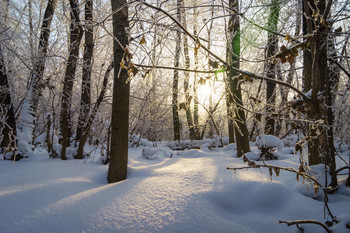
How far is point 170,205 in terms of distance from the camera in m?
1.87

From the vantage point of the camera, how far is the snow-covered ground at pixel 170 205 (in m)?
1.62

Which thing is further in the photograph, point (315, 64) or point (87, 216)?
point (315, 64)

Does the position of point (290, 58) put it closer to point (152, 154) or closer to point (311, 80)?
point (311, 80)

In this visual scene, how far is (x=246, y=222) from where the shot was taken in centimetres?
175

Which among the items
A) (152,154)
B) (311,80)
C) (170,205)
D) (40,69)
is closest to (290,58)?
(311,80)

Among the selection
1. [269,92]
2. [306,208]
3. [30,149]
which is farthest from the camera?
[269,92]

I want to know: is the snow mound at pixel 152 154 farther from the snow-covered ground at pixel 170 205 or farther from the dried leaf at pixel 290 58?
the dried leaf at pixel 290 58

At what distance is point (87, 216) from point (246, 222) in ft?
4.22

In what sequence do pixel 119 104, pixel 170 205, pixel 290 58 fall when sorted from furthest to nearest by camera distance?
pixel 119 104 < pixel 170 205 < pixel 290 58

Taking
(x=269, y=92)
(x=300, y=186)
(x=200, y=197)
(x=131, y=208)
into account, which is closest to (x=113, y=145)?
(x=131, y=208)

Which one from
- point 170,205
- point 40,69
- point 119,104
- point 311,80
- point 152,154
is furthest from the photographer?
point 40,69

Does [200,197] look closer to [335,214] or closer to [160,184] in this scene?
[160,184]

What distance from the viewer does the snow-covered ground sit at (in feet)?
5.32

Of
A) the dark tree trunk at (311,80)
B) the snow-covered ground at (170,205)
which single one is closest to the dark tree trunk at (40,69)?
→ the snow-covered ground at (170,205)
